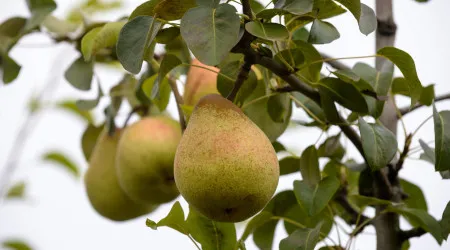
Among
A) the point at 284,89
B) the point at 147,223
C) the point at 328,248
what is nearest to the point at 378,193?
the point at 328,248

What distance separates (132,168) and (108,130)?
0.17m

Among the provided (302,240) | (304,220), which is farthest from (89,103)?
(302,240)

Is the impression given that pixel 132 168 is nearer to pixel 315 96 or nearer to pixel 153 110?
pixel 153 110

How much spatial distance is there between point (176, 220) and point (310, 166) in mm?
185

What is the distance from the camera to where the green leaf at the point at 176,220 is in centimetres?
88

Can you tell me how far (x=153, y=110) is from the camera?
1.32 m

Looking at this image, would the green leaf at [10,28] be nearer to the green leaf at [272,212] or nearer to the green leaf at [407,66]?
the green leaf at [272,212]

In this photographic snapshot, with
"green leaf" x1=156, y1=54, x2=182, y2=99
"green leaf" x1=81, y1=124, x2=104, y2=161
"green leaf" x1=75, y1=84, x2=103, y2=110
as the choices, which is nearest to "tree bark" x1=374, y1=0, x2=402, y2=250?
"green leaf" x1=156, y1=54, x2=182, y2=99

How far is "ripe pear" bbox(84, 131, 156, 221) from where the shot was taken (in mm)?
1248

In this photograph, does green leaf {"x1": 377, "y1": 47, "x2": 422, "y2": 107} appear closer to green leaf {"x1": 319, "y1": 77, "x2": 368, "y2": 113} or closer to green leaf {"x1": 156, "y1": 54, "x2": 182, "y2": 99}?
green leaf {"x1": 319, "y1": 77, "x2": 368, "y2": 113}

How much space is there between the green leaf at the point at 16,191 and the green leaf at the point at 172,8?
25.7 inches

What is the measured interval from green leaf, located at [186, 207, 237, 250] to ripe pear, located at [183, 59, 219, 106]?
Answer: 24cm

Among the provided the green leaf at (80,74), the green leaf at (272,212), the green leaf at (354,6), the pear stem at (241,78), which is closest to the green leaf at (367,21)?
the green leaf at (354,6)

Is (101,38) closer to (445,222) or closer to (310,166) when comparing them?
(310,166)
